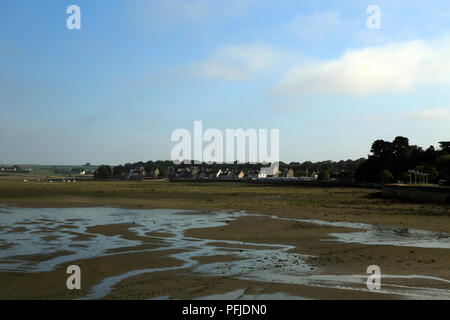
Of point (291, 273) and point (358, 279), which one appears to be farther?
point (291, 273)

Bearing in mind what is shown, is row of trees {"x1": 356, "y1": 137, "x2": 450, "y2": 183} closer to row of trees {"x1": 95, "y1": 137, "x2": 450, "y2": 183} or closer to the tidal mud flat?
row of trees {"x1": 95, "y1": 137, "x2": 450, "y2": 183}

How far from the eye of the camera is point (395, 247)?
685 inches

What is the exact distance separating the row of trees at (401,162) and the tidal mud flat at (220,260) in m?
64.2

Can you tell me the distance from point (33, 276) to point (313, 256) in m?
9.02

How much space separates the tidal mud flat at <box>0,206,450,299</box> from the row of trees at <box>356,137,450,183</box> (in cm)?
6423

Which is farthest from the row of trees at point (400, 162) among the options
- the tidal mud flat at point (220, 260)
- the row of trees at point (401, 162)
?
the tidal mud flat at point (220, 260)

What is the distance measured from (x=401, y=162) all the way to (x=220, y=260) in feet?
341

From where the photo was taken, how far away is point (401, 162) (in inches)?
4311

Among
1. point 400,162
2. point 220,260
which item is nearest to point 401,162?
point 400,162

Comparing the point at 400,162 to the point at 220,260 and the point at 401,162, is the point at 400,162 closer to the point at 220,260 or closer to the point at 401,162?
the point at 401,162

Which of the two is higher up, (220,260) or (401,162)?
(401,162)

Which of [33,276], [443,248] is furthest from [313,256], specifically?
[33,276]
